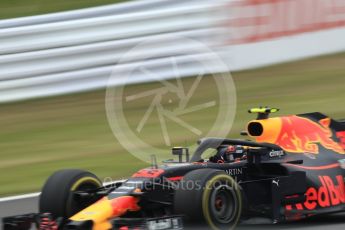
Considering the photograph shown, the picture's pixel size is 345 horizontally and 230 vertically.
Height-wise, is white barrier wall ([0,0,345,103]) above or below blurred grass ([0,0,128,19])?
below

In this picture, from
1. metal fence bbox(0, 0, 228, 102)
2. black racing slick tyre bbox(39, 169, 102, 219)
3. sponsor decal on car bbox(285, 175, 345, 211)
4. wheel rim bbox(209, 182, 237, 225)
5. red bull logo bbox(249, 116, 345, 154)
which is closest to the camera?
wheel rim bbox(209, 182, 237, 225)

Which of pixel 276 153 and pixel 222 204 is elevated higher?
pixel 276 153

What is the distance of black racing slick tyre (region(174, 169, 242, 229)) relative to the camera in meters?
6.59

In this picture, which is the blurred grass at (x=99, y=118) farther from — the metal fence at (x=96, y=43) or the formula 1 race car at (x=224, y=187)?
the formula 1 race car at (x=224, y=187)

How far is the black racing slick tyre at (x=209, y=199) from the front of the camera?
21.6 feet

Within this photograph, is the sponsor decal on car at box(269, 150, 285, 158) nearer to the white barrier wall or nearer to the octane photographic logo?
the octane photographic logo

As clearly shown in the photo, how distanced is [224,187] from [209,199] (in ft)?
0.66

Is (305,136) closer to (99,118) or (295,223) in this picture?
(295,223)

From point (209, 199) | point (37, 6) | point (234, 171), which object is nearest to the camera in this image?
point (209, 199)

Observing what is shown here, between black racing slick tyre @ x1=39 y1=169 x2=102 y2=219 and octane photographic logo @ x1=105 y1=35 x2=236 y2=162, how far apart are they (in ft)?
16.3

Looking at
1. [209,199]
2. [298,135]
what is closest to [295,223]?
[298,135]

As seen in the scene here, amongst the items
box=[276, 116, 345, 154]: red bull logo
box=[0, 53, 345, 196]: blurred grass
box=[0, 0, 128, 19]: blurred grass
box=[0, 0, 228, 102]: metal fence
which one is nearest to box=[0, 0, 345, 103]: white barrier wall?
box=[0, 0, 228, 102]: metal fence

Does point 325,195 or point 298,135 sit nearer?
point 325,195

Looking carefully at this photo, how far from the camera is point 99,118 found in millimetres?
13141
